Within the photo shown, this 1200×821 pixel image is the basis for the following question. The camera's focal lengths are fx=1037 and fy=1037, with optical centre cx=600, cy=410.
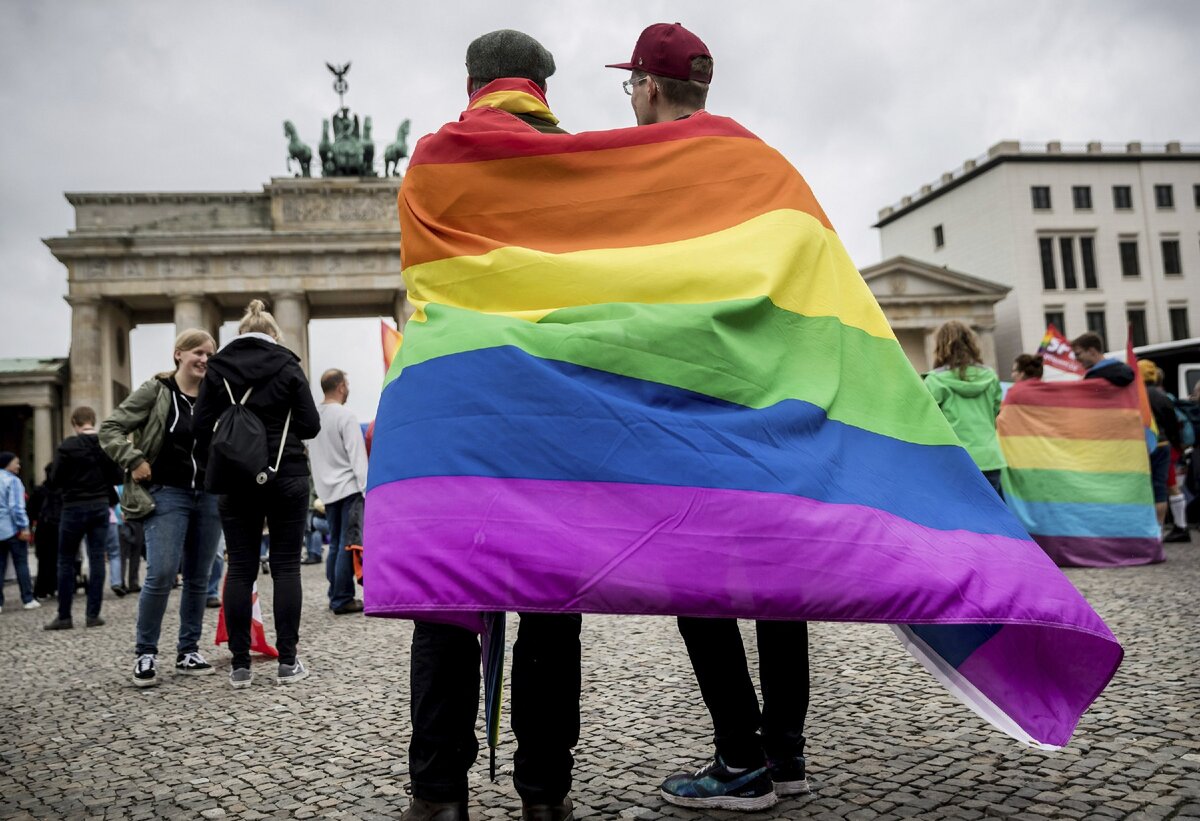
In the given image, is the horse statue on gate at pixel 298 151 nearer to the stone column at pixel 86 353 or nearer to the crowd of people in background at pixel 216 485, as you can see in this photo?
the stone column at pixel 86 353

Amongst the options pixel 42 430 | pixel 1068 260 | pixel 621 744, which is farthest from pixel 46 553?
pixel 1068 260

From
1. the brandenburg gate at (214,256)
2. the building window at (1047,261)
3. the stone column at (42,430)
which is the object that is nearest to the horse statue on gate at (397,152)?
the brandenburg gate at (214,256)

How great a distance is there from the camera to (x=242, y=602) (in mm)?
5309

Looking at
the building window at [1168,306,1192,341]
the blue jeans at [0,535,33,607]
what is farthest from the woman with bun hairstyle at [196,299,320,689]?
the building window at [1168,306,1192,341]

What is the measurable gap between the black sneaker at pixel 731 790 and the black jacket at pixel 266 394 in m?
3.08

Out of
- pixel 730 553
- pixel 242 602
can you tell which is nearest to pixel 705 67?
pixel 730 553

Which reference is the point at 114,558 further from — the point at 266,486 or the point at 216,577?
the point at 266,486

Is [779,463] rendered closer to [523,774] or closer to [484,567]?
[484,567]

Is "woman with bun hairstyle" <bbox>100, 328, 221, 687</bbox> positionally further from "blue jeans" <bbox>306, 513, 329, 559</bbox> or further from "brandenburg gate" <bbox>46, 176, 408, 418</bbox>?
"brandenburg gate" <bbox>46, 176, 408, 418</bbox>

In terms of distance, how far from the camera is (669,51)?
8.95ft

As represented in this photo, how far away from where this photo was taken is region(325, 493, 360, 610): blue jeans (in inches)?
326

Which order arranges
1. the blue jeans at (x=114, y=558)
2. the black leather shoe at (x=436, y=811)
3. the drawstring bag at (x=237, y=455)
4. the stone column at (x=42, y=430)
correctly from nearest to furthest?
the black leather shoe at (x=436, y=811) → the drawstring bag at (x=237, y=455) → the blue jeans at (x=114, y=558) → the stone column at (x=42, y=430)

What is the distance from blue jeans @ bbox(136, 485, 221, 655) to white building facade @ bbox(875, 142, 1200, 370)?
51.8 metres

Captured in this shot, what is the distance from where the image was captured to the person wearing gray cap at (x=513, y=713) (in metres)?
2.47
